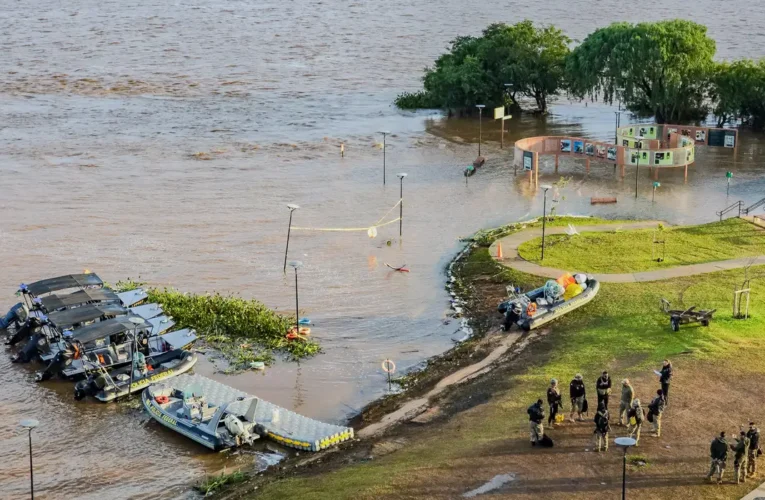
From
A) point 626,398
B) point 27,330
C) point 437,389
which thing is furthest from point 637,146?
point 626,398

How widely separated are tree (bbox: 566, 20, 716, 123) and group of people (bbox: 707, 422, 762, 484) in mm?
57722

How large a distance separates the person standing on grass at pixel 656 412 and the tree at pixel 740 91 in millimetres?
56166

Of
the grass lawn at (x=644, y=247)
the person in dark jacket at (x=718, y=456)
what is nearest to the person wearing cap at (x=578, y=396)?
the person in dark jacket at (x=718, y=456)

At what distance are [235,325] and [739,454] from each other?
75.4ft

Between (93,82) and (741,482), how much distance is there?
93432 mm

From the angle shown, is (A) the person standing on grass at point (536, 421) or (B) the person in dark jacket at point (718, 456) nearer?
(B) the person in dark jacket at point (718, 456)

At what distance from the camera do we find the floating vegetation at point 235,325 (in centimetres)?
4228

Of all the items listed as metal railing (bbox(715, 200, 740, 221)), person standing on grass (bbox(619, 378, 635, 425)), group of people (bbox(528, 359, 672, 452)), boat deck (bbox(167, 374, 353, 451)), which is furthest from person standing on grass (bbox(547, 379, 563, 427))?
metal railing (bbox(715, 200, 740, 221))

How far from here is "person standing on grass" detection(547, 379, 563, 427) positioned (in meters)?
30.7

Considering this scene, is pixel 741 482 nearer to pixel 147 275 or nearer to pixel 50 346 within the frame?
pixel 50 346

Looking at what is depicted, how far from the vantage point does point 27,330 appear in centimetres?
4381

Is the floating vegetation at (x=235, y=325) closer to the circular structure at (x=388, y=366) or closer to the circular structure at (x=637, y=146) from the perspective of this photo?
the circular structure at (x=388, y=366)

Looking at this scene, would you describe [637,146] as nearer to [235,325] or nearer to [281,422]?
[235,325]

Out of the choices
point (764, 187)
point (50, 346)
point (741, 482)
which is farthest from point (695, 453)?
point (764, 187)
